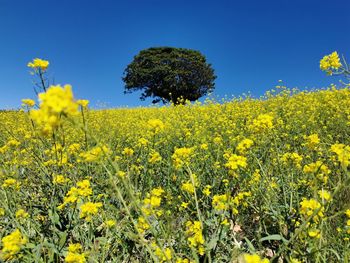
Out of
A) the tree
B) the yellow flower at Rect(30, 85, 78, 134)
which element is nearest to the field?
the yellow flower at Rect(30, 85, 78, 134)

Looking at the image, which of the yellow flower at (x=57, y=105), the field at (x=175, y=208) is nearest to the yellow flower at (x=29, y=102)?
the field at (x=175, y=208)

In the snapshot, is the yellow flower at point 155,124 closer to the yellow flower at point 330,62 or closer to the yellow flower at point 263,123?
the yellow flower at point 263,123

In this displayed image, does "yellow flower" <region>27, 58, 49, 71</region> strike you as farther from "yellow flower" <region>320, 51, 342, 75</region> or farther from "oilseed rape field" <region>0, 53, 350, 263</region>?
"yellow flower" <region>320, 51, 342, 75</region>

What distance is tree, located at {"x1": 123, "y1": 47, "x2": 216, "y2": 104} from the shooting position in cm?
3172

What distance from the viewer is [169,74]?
3164 cm

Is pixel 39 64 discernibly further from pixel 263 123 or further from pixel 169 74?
pixel 169 74

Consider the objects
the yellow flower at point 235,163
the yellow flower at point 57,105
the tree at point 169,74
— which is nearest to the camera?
the yellow flower at point 57,105

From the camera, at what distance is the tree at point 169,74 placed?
31.7 m

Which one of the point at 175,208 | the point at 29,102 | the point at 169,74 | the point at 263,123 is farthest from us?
the point at 169,74

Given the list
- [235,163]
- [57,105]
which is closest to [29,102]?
[235,163]

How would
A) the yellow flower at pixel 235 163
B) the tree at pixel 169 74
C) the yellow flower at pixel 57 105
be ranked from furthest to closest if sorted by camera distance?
1. the tree at pixel 169 74
2. the yellow flower at pixel 235 163
3. the yellow flower at pixel 57 105

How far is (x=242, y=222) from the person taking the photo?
2.67 meters

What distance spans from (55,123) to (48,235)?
1983 millimetres

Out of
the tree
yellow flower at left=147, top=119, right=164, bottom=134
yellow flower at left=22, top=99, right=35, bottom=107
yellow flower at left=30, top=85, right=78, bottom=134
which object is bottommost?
yellow flower at left=30, top=85, right=78, bottom=134
